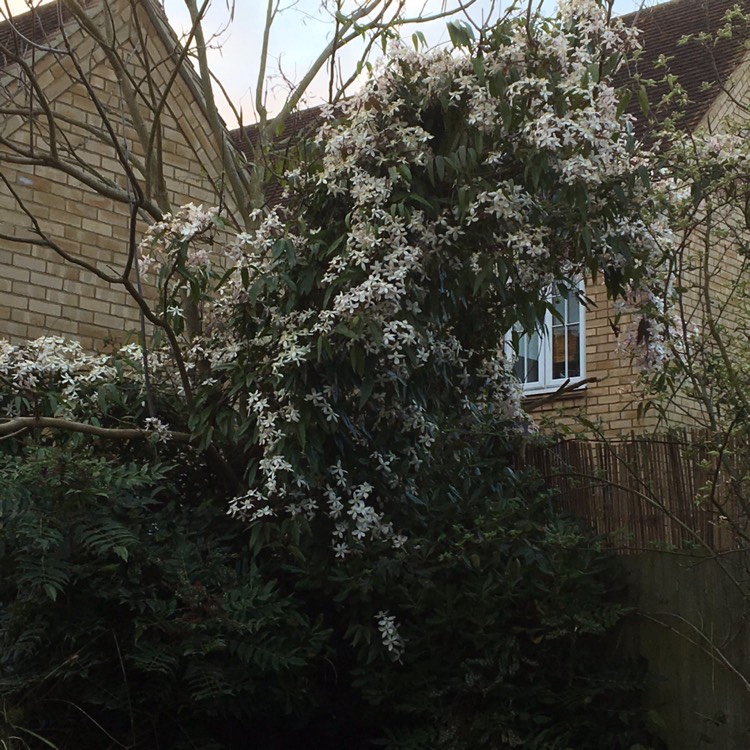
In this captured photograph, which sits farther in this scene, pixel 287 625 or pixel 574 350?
pixel 574 350

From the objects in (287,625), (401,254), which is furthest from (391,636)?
(401,254)

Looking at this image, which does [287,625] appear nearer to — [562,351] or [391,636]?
[391,636]

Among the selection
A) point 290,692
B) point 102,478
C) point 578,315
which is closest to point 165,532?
point 102,478

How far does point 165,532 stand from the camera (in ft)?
19.1

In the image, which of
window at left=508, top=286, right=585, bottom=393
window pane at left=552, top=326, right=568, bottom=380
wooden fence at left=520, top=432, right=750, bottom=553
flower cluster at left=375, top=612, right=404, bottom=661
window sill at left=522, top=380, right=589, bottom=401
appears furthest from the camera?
window pane at left=552, top=326, right=568, bottom=380

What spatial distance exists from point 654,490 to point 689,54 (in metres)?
8.51

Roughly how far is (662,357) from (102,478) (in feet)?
10.3

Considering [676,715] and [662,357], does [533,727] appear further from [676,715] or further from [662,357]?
[662,357]

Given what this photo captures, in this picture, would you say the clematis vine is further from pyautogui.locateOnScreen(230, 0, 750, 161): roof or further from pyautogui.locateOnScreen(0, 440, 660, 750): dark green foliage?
pyautogui.locateOnScreen(230, 0, 750, 161): roof

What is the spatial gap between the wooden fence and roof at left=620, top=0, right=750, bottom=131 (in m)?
5.57

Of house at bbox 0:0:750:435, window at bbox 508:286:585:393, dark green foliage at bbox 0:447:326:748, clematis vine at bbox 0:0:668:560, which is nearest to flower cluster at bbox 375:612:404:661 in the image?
clematis vine at bbox 0:0:668:560

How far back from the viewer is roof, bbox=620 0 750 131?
1199 cm

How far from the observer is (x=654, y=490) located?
21.5ft

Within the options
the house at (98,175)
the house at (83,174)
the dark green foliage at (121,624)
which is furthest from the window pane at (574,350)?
the dark green foliage at (121,624)
